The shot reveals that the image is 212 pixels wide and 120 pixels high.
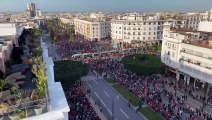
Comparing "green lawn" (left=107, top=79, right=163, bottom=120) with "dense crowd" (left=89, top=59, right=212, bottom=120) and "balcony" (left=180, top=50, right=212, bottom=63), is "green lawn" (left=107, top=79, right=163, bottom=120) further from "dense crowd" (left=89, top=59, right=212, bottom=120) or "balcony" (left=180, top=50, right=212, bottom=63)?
"balcony" (left=180, top=50, right=212, bottom=63)

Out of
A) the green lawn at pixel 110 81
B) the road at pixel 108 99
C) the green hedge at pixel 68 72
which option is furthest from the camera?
the green lawn at pixel 110 81

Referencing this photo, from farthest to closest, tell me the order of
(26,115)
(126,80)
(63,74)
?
(126,80) → (63,74) → (26,115)

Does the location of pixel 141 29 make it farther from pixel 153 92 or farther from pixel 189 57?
pixel 153 92

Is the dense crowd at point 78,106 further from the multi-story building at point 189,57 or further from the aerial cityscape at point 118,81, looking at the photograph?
the multi-story building at point 189,57

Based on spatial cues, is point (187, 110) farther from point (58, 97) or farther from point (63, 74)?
point (58, 97)

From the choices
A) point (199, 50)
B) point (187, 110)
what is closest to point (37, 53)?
point (187, 110)

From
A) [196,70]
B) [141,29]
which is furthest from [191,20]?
[196,70]

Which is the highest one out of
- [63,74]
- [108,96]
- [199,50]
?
[199,50]

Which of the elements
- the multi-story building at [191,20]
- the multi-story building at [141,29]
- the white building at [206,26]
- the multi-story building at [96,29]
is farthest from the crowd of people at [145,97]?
the multi-story building at [191,20]
